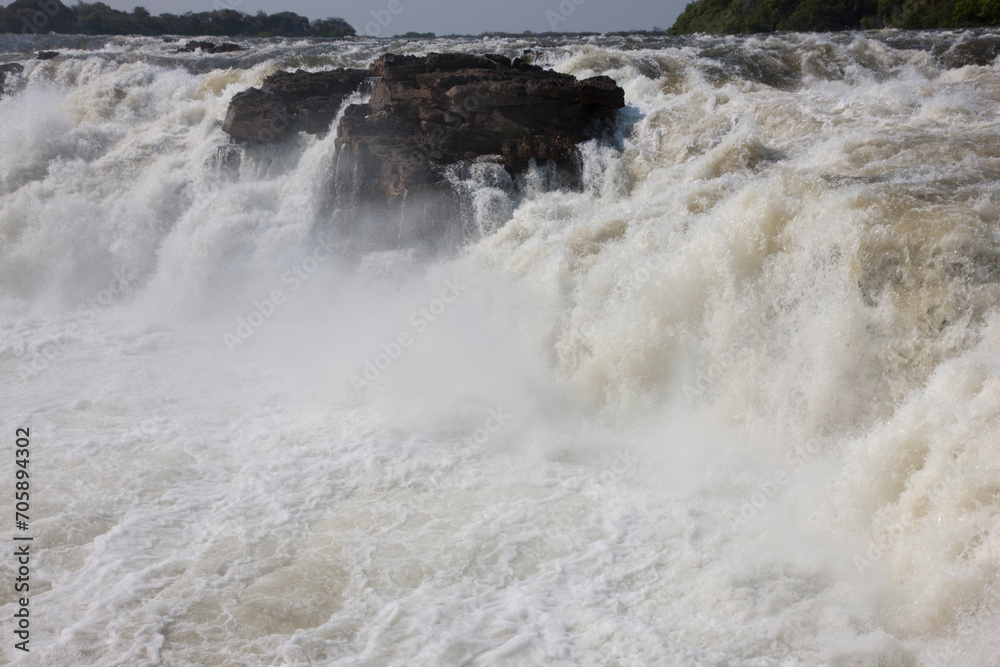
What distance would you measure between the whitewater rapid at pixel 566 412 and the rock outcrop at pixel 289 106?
1082 millimetres

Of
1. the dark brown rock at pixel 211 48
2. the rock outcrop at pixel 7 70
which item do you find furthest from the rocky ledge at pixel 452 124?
the dark brown rock at pixel 211 48

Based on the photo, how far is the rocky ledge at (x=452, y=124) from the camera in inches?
413

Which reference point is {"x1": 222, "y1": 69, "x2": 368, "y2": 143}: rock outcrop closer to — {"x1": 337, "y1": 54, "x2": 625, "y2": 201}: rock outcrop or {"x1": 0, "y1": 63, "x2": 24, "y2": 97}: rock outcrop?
{"x1": 337, "y1": 54, "x2": 625, "y2": 201}: rock outcrop

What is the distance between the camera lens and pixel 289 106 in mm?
12836

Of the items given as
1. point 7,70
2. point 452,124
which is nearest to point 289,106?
point 452,124

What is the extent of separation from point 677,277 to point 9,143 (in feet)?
46.8

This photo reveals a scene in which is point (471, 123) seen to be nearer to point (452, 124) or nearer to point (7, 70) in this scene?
point (452, 124)

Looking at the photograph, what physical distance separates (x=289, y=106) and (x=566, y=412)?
8983 mm

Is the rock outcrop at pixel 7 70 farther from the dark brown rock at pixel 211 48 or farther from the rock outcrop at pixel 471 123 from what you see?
the rock outcrop at pixel 471 123

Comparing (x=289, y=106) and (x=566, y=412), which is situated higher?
(x=289, y=106)

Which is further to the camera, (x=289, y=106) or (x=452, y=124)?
(x=289, y=106)

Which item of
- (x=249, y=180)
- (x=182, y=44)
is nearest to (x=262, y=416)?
(x=249, y=180)

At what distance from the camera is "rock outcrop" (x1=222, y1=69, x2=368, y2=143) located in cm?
1265

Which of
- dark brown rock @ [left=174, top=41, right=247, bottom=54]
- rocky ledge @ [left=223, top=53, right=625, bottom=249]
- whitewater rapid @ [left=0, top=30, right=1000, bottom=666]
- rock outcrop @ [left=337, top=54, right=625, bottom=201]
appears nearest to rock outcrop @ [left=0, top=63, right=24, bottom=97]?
dark brown rock @ [left=174, top=41, right=247, bottom=54]
